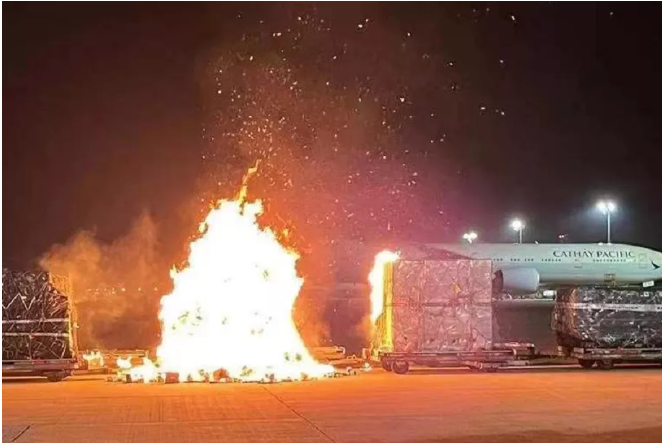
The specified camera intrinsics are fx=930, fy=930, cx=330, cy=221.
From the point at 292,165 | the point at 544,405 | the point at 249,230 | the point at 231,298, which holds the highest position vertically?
the point at 292,165

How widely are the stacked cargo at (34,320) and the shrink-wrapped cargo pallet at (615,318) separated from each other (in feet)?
35.4

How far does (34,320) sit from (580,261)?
37.7 metres

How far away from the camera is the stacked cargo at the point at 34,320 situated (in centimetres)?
1897

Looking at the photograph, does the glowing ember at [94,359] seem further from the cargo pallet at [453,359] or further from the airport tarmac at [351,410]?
the cargo pallet at [453,359]

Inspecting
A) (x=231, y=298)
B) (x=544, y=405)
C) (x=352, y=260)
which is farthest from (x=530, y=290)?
(x=544, y=405)

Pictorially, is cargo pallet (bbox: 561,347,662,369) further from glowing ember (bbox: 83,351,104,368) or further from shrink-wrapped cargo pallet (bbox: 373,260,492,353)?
glowing ember (bbox: 83,351,104,368)

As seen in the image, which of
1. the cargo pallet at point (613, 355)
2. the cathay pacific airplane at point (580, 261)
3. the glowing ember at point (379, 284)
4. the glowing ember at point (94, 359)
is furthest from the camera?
the cathay pacific airplane at point (580, 261)

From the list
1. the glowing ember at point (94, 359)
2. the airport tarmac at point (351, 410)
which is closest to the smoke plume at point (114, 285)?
the glowing ember at point (94, 359)

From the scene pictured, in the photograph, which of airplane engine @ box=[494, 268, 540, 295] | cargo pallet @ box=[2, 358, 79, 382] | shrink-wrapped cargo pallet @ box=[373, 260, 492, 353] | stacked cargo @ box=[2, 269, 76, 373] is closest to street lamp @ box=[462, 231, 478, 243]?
airplane engine @ box=[494, 268, 540, 295]

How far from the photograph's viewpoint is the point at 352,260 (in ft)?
169

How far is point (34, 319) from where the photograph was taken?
19.2 meters

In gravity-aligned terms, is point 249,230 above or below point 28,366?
above

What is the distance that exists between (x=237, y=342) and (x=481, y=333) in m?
5.11

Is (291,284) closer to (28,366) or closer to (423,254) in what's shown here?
(28,366)
